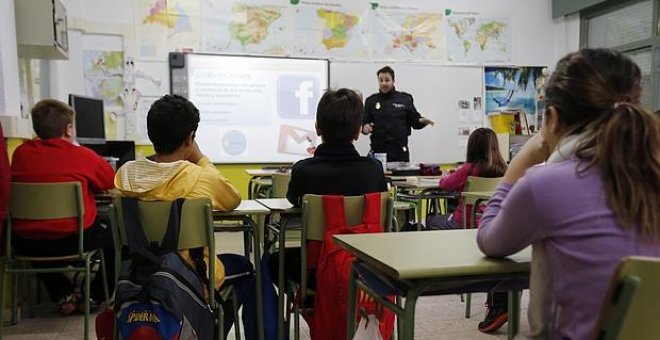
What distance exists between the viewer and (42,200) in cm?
240

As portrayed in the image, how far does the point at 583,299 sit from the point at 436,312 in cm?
209

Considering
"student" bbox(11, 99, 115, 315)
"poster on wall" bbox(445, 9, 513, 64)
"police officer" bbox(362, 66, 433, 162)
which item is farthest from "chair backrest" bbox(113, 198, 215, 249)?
"poster on wall" bbox(445, 9, 513, 64)

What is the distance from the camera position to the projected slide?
570 cm

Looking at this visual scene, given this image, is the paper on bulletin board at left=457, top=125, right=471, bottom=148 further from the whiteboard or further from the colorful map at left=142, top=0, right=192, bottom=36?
the colorful map at left=142, top=0, right=192, bottom=36

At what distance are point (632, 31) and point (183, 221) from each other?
6125 millimetres

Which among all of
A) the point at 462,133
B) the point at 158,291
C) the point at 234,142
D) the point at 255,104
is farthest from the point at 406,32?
the point at 158,291

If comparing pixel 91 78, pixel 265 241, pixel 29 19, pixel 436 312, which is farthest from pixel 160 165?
pixel 91 78

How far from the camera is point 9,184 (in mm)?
2355

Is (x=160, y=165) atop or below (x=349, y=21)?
below

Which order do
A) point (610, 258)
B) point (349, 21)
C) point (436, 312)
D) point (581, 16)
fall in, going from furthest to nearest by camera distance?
point (581, 16) < point (349, 21) < point (436, 312) < point (610, 258)

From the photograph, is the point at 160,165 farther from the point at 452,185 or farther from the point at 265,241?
the point at 452,185

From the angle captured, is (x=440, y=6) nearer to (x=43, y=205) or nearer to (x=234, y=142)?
(x=234, y=142)

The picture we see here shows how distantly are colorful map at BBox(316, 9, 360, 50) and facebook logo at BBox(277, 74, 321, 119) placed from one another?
1.60ft

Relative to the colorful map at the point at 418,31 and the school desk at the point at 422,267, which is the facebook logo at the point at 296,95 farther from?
the school desk at the point at 422,267
